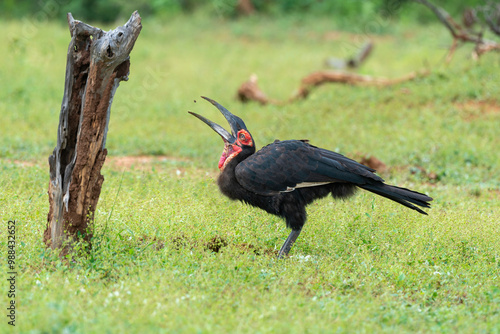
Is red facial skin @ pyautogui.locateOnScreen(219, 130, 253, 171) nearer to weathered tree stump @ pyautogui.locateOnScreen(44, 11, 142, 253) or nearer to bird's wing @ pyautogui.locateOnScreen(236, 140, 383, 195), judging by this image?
bird's wing @ pyautogui.locateOnScreen(236, 140, 383, 195)

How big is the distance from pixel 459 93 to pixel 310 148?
717 cm

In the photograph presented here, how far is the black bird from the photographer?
17.0ft

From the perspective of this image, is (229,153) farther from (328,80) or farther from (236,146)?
(328,80)

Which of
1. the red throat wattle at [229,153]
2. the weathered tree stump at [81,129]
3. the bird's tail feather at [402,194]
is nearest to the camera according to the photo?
the weathered tree stump at [81,129]

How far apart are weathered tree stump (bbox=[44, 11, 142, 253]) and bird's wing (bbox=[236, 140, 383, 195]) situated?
1334 millimetres

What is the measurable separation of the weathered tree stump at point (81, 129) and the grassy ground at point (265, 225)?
0.31 metres

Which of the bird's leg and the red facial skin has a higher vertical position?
the red facial skin

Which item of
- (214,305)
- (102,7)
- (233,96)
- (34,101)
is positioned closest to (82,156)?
(214,305)

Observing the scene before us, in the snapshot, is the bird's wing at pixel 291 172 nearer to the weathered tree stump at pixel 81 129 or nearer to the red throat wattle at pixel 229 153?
the red throat wattle at pixel 229 153

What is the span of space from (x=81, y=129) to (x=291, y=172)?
1.85 m

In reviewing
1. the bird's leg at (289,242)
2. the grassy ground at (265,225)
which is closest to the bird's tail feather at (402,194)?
the grassy ground at (265,225)

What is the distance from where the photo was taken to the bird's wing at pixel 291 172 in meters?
5.17

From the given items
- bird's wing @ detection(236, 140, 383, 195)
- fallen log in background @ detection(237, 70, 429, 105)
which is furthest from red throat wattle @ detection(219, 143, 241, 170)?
fallen log in background @ detection(237, 70, 429, 105)

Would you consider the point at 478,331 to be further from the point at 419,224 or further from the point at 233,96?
the point at 233,96
